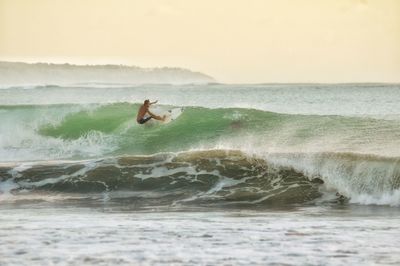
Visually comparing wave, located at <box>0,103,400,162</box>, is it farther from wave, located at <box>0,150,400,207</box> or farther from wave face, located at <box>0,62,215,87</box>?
wave face, located at <box>0,62,215,87</box>

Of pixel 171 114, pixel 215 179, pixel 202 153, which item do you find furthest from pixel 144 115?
pixel 215 179

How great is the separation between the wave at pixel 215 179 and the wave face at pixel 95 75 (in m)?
0.48

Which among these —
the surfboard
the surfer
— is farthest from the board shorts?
the surfboard

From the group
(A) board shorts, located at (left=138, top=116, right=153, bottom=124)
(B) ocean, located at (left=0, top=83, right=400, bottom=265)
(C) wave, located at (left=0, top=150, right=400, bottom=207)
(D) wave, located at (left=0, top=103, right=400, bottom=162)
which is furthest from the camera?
(A) board shorts, located at (left=138, top=116, right=153, bottom=124)

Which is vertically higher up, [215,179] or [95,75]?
[95,75]

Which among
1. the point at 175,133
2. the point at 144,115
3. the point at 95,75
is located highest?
the point at 95,75

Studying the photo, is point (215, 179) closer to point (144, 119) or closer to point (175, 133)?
point (175, 133)

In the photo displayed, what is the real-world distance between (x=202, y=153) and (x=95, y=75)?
79cm

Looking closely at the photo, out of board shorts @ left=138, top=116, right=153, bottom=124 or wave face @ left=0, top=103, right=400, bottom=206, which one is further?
board shorts @ left=138, top=116, right=153, bottom=124

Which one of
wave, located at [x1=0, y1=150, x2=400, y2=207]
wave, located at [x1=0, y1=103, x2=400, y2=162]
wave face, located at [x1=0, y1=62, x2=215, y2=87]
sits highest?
wave face, located at [x1=0, y1=62, x2=215, y2=87]

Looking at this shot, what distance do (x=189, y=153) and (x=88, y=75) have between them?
0.77 m

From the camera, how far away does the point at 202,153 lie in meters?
4.14

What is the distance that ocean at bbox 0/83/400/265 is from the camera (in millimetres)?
3725

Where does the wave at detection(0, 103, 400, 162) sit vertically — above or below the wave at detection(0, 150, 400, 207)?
above
